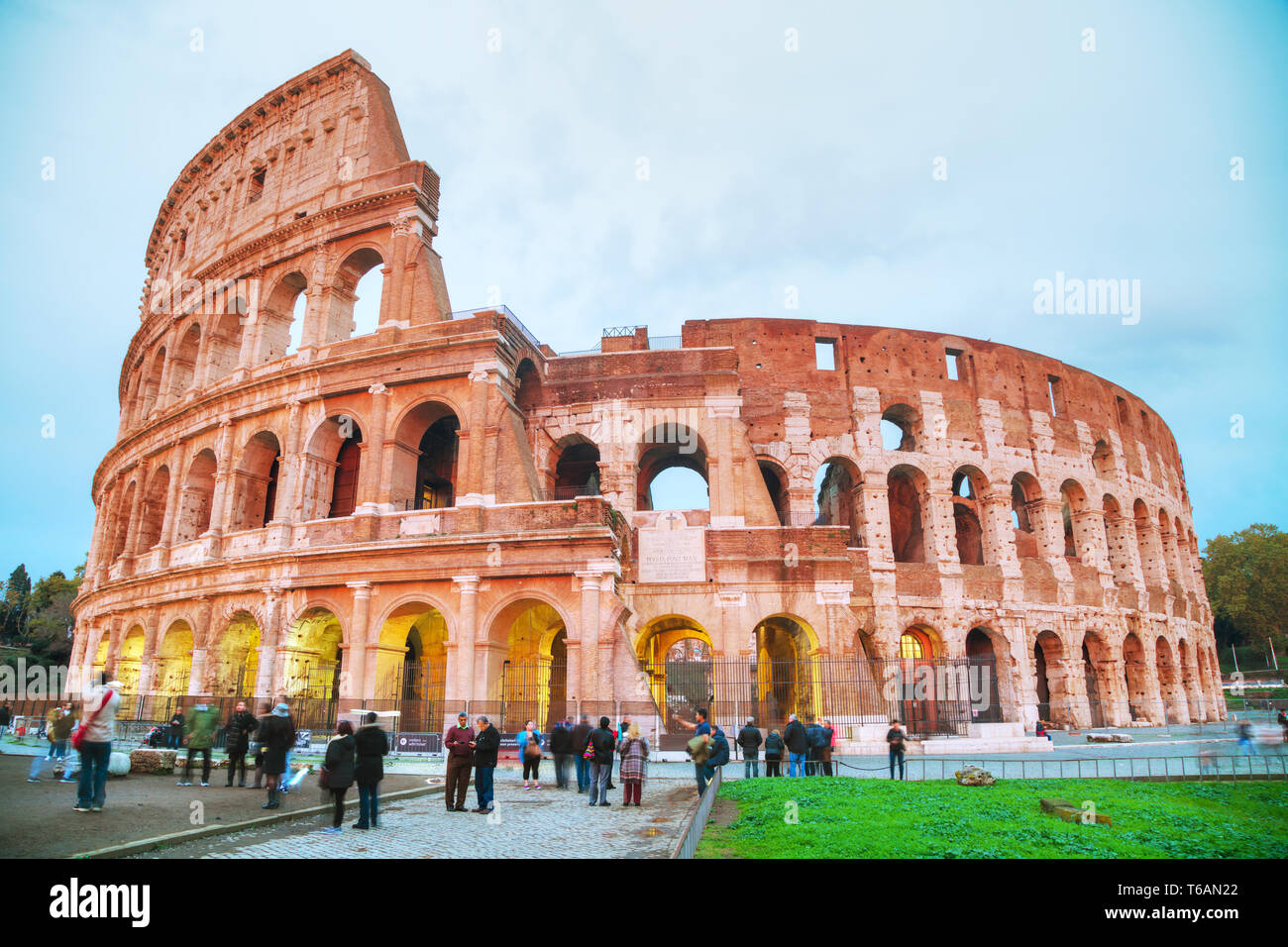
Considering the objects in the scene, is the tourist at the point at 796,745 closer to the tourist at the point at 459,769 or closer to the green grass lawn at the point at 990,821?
the green grass lawn at the point at 990,821

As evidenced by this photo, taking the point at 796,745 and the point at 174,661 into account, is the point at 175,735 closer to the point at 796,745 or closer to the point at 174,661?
the point at 174,661

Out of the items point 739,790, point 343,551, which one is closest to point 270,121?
point 343,551

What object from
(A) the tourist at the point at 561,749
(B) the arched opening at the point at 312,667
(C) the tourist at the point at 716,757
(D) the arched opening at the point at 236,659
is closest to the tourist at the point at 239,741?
(A) the tourist at the point at 561,749

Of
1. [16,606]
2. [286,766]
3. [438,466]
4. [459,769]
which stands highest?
[438,466]

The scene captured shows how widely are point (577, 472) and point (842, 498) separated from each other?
30.9ft

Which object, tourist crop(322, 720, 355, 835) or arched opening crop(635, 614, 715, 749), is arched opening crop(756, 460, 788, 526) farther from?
tourist crop(322, 720, 355, 835)

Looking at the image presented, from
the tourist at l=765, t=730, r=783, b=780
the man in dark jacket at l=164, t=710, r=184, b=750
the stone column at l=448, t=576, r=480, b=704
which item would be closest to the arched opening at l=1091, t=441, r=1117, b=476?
the tourist at l=765, t=730, r=783, b=780

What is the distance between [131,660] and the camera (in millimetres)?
23875

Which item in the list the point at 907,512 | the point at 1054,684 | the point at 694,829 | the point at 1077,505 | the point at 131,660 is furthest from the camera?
the point at 1077,505

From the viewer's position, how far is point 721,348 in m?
22.0

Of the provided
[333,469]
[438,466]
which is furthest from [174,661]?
[438,466]

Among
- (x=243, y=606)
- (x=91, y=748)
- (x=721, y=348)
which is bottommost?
(x=91, y=748)
